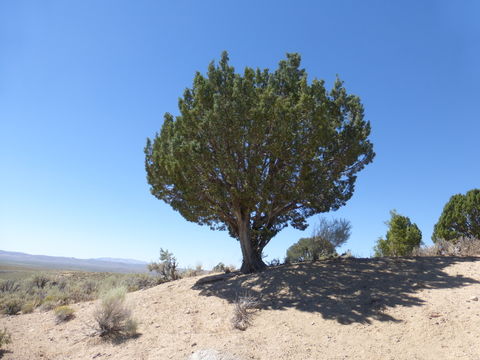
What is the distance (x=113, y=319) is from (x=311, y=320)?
5003 millimetres

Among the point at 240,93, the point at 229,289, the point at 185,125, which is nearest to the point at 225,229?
the point at 229,289

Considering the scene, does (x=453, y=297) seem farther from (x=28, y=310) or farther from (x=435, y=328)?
(x=28, y=310)

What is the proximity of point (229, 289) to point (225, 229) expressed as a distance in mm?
4004

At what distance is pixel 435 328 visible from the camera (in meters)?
5.80

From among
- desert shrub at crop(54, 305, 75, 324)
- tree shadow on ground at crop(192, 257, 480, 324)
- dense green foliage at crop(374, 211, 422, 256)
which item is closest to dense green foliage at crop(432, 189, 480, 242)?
dense green foliage at crop(374, 211, 422, 256)

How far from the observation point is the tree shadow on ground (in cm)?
723

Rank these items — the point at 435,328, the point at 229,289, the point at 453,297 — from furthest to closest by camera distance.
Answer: the point at 229,289
the point at 453,297
the point at 435,328

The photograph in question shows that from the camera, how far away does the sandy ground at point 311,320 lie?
218 inches

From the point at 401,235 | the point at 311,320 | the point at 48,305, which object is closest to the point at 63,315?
the point at 48,305

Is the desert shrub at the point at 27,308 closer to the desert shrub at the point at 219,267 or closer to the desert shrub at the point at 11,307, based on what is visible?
the desert shrub at the point at 11,307

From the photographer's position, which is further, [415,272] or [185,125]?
[185,125]

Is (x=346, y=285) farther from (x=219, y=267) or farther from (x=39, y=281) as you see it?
(x=39, y=281)

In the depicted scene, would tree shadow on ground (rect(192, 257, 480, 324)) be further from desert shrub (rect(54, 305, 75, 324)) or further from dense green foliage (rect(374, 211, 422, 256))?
dense green foliage (rect(374, 211, 422, 256))

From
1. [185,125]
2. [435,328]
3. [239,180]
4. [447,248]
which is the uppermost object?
[185,125]
